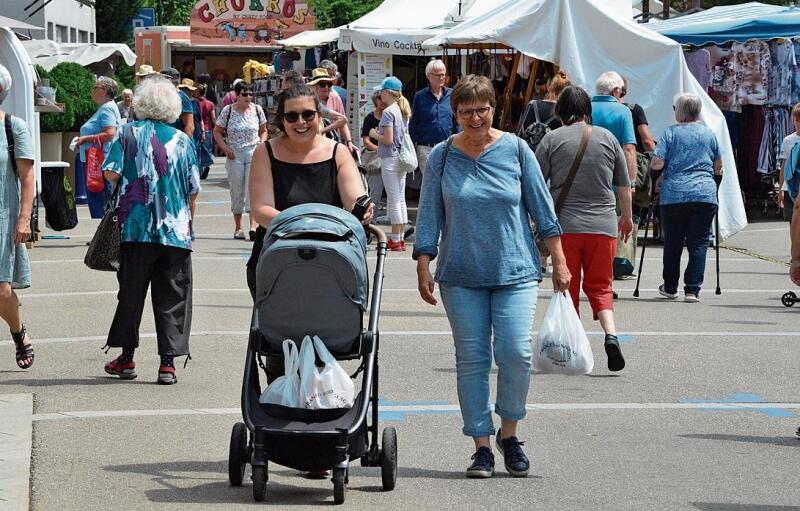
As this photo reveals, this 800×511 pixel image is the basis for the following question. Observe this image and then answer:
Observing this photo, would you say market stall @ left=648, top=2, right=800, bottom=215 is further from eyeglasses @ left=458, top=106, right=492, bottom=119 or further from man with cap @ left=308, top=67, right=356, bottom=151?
eyeglasses @ left=458, top=106, right=492, bottom=119

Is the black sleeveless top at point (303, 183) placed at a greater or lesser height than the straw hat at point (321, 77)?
lesser

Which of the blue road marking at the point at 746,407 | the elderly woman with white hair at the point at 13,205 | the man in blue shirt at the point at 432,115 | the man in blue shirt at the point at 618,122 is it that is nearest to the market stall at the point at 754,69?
the man in blue shirt at the point at 432,115

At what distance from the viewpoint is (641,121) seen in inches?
570

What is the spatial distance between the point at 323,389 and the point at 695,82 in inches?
524

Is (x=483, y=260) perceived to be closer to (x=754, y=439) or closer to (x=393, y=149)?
(x=754, y=439)

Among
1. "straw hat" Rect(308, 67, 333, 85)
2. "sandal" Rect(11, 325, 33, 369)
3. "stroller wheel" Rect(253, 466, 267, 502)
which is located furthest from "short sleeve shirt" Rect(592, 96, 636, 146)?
"straw hat" Rect(308, 67, 333, 85)

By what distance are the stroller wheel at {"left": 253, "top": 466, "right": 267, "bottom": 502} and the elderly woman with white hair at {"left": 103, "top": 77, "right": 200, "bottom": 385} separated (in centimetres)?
298

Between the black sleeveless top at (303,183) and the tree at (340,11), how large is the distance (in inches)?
1881

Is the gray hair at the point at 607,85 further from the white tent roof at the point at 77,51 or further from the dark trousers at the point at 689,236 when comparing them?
the white tent roof at the point at 77,51

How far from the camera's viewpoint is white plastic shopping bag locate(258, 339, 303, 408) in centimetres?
617

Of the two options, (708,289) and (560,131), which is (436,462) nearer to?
(560,131)

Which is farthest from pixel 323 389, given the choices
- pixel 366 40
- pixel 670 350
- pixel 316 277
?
pixel 366 40

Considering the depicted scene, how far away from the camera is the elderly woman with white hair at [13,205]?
9.19 m

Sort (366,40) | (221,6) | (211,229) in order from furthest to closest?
(221,6)
(366,40)
(211,229)
